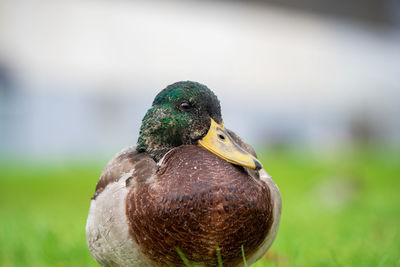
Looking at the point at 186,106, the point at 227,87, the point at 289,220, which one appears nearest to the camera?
the point at 186,106

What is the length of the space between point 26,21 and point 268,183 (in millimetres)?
10055

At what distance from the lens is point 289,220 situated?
13.8 feet

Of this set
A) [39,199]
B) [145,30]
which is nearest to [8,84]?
[145,30]

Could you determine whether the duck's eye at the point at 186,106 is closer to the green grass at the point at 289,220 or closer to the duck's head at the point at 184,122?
the duck's head at the point at 184,122

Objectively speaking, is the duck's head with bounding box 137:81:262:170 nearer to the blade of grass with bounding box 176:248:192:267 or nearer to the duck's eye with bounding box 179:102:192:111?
the duck's eye with bounding box 179:102:192:111

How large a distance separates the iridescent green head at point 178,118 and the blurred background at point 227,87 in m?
2.68

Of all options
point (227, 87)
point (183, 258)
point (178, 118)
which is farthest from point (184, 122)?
point (227, 87)

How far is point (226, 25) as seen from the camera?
12.3 metres

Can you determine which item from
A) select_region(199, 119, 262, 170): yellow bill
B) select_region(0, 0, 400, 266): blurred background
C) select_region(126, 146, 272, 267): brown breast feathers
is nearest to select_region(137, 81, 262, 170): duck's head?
select_region(199, 119, 262, 170): yellow bill

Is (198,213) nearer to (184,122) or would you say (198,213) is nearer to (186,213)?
(186,213)

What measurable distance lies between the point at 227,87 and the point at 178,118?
10.1m

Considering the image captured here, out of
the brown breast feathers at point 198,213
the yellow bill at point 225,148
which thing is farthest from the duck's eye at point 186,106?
the brown breast feathers at point 198,213

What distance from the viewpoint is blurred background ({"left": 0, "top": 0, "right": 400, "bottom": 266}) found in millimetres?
7773

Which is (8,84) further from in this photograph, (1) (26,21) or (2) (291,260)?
(2) (291,260)
